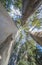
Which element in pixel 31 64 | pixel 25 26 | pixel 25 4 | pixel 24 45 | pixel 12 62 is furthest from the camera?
pixel 31 64

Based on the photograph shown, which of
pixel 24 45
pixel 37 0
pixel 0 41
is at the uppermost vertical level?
pixel 24 45

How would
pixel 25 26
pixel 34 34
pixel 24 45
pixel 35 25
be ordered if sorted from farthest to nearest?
pixel 24 45 < pixel 35 25 < pixel 25 26 < pixel 34 34

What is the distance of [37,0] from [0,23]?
59cm

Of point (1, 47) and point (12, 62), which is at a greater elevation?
point (12, 62)

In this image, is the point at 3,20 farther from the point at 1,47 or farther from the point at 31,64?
the point at 31,64

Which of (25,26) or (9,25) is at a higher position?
(25,26)

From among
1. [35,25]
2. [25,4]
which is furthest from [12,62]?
[25,4]

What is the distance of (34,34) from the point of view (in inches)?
63.4

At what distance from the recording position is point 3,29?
3.52 feet

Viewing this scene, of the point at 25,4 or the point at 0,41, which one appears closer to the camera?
the point at 0,41

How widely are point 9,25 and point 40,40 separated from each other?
1.61ft

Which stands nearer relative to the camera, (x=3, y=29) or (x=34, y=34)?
(x=3, y=29)

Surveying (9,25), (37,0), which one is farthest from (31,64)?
(9,25)

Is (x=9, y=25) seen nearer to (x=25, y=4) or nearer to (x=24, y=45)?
(x=25, y=4)
